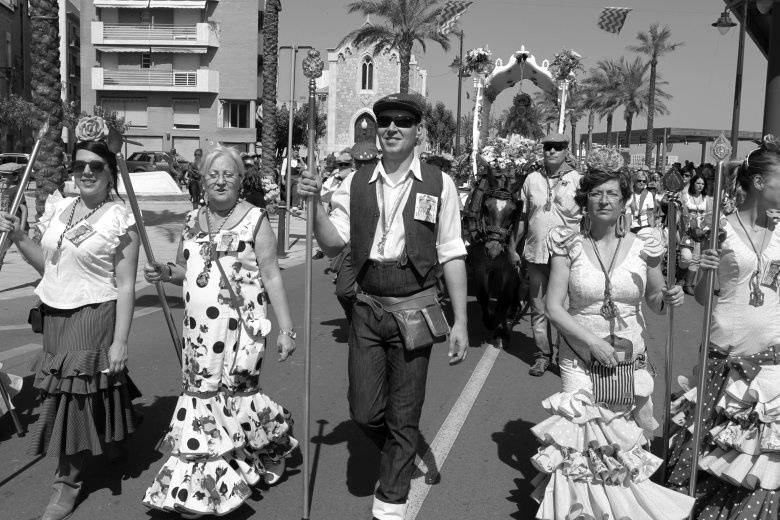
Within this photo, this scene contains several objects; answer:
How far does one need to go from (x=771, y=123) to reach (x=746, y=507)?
406 inches

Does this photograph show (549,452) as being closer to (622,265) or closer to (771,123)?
(622,265)

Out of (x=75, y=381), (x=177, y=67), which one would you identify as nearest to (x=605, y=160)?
(x=75, y=381)

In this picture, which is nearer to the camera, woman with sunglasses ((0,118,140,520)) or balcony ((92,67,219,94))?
woman with sunglasses ((0,118,140,520))

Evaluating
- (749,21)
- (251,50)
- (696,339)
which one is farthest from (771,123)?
(251,50)

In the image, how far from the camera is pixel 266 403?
4363mm

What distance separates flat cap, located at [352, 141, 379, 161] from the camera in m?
7.50

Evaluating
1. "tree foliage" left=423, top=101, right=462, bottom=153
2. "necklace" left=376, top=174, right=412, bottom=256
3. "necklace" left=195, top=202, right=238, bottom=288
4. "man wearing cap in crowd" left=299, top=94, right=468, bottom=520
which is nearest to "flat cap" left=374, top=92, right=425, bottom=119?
"man wearing cap in crowd" left=299, top=94, right=468, bottom=520

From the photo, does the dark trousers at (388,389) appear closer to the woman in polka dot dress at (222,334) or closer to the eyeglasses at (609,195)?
→ the woman in polka dot dress at (222,334)

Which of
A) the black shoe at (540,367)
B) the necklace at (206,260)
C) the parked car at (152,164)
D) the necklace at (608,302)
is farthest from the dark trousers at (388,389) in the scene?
the parked car at (152,164)

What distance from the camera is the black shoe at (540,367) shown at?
716 centimetres

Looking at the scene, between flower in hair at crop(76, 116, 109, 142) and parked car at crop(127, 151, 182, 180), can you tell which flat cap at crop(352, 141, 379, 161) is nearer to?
flower in hair at crop(76, 116, 109, 142)

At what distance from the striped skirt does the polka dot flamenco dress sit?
39cm

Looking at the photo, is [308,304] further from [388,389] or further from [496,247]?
[496,247]

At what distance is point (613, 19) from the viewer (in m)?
16.7
